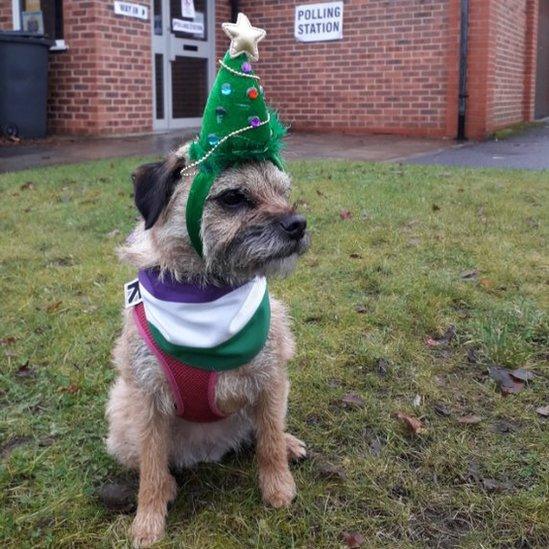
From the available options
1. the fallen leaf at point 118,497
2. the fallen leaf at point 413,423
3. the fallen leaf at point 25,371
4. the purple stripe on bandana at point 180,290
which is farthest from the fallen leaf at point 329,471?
the fallen leaf at point 25,371

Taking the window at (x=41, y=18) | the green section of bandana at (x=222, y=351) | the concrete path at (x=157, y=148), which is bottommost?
the green section of bandana at (x=222, y=351)

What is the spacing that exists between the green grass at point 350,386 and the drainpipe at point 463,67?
6.47 meters

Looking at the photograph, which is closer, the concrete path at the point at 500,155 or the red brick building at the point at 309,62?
the concrete path at the point at 500,155

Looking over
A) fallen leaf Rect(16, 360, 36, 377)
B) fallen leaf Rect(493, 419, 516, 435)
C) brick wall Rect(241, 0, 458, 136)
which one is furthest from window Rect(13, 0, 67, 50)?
fallen leaf Rect(493, 419, 516, 435)

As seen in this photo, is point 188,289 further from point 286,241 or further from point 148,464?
point 148,464

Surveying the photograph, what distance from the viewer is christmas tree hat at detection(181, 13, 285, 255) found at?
7.45ft

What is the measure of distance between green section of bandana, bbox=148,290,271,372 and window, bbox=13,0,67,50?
35.3ft

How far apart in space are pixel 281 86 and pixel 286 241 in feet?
41.0

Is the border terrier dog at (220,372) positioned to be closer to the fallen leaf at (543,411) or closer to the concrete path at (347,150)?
the fallen leaf at (543,411)

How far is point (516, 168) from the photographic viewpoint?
28.1 feet

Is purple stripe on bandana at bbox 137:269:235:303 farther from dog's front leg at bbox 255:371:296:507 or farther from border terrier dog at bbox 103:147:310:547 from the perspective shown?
dog's front leg at bbox 255:371:296:507

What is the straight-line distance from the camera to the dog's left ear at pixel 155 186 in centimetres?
242

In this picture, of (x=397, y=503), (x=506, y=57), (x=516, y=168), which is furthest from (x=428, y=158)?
(x=397, y=503)

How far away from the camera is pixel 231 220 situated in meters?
2.35
